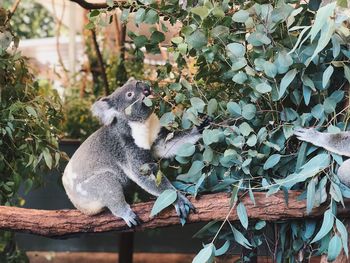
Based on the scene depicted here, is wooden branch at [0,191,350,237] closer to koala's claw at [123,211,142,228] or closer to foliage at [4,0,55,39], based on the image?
koala's claw at [123,211,142,228]

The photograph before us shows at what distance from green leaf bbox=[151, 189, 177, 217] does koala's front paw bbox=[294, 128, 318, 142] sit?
0.46 m

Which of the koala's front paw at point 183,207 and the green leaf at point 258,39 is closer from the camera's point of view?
the green leaf at point 258,39

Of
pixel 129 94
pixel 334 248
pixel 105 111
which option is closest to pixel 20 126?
pixel 105 111

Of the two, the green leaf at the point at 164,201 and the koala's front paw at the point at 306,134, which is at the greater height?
the koala's front paw at the point at 306,134

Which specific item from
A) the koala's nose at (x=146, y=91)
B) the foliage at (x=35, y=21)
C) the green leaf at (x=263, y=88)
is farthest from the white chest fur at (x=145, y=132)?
the foliage at (x=35, y=21)

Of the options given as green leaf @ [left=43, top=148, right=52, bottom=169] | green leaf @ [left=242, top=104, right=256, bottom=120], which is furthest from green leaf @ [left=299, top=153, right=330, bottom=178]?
green leaf @ [left=43, top=148, right=52, bottom=169]

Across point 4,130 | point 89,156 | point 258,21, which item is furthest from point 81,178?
point 258,21

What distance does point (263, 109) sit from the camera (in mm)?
1784

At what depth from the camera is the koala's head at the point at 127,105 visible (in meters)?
2.02

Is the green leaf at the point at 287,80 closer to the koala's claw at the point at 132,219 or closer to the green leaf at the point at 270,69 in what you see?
the green leaf at the point at 270,69

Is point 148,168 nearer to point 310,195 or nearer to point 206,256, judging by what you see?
point 206,256

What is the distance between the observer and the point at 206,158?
1.72 m

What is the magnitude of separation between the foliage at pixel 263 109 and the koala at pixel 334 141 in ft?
0.08

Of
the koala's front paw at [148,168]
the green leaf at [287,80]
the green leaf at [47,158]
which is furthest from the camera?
the green leaf at [47,158]
